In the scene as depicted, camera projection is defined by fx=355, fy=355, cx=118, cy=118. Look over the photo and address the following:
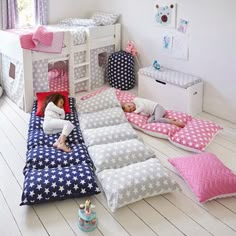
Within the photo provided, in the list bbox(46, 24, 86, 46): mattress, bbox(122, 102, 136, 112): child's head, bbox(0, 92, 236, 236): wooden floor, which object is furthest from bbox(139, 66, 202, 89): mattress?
bbox(0, 92, 236, 236): wooden floor

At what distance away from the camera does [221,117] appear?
339 cm

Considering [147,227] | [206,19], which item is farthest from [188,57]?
[147,227]

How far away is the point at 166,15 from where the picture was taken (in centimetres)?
356

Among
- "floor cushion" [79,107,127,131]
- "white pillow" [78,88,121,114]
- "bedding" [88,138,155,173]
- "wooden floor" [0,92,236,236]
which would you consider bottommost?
"wooden floor" [0,92,236,236]

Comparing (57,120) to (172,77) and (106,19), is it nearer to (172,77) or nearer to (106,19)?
(172,77)

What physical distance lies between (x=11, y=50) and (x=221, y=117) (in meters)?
2.13

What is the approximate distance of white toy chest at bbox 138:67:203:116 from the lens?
335 centimetres

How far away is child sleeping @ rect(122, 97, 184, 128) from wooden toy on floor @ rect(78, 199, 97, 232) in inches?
52.3

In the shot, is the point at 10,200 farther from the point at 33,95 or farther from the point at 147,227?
the point at 33,95

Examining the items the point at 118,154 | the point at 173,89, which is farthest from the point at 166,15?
the point at 118,154

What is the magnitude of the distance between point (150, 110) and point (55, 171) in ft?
4.18

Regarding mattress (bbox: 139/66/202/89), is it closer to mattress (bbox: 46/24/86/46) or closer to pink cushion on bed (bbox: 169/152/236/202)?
mattress (bbox: 46/24/86/46)

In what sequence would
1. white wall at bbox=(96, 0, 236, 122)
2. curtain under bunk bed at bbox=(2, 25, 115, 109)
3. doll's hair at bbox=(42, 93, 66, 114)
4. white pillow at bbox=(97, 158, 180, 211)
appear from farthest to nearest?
1. curtain under bunk bed at bbox=(2, 25, 115, 109)
2. doll's hair at bbox=(42, 93, 66, 114)
3. white wall at bbox=(96, 0, 236, 122)
4. white pillow at bbox=(97, 158, 180, 211)

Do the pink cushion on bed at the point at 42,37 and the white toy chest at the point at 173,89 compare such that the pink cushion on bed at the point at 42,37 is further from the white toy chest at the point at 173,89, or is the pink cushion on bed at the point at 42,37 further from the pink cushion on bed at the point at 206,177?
the pink cushion on bed at the point at 206,177
